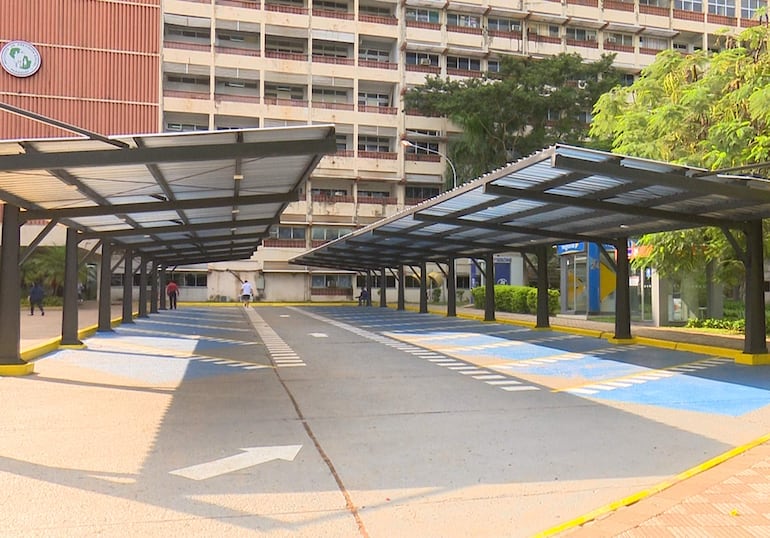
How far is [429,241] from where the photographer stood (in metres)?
25.2

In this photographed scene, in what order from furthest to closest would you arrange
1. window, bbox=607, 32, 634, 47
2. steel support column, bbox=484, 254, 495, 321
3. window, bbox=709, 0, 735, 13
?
window, bbox=709, 0, 735, 13 < window, bbox=607, 32, 634, 47 < steel support column, bbox=484, 254, 495, 321

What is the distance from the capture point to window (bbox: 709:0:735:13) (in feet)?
207

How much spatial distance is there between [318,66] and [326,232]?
1347cm

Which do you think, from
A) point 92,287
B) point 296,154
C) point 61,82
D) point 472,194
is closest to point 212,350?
point 472,194

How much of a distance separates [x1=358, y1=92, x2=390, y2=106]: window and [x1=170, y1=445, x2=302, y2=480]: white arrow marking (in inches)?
2108

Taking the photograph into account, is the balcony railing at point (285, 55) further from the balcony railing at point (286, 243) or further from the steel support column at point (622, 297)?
the steel support column at point (622, 297)

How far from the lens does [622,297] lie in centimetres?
1809

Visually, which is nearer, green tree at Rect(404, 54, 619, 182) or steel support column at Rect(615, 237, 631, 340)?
steel support column at Rect(615, 237, 631, 340)

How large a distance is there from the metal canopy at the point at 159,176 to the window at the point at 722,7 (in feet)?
194

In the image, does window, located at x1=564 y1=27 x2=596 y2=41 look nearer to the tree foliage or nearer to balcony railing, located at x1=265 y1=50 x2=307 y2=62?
balcony railing, located at x1=265 y1=50 x2=307 y2=62

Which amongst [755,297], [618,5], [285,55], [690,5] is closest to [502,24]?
[618,5]

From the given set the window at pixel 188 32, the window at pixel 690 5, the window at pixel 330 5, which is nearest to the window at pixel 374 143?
the window at pixel 330 5

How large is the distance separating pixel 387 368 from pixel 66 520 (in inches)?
339

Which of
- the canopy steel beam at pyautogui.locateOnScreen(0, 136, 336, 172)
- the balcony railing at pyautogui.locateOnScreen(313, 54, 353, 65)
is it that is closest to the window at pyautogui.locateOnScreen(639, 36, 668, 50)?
the balcony railing at pyautogui.locateOnScreen(313, 54, 353, 65)
